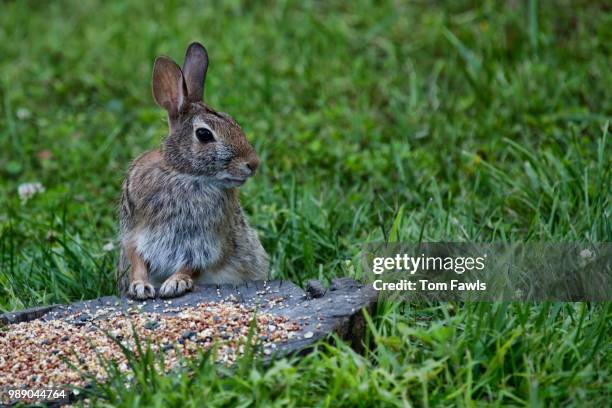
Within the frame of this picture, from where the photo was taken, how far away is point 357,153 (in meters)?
6.70

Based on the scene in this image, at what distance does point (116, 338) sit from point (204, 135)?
1.14m

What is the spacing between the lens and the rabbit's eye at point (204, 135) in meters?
4.79

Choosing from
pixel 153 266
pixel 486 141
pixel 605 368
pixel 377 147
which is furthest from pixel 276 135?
pixel 605 368

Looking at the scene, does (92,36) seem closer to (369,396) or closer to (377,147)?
(377,147)

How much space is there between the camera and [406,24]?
816cm

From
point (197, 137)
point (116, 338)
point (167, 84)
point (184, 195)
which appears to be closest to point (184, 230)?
point (184, 195)

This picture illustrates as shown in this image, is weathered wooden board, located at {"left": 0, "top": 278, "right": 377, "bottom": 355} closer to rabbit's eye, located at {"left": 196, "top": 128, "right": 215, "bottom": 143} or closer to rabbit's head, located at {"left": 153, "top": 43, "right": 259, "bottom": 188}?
rabbit's head, located at {"left": 153, "top": 43, "right": 259, "bottom": 188}

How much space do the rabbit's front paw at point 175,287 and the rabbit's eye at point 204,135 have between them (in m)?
0.67

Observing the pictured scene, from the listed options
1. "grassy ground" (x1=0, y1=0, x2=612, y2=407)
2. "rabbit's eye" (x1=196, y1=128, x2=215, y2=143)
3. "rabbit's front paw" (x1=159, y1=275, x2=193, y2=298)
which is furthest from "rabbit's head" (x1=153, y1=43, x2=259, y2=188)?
"rabbit's front paw" (x1=159, y1=275, x2=193, y2=298)

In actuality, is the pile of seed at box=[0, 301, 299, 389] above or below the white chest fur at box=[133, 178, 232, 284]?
below

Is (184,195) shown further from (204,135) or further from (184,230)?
(204,135)

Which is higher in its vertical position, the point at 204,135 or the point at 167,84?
the point at 167,84

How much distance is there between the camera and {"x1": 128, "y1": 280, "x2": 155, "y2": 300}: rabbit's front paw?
4625 millimetres

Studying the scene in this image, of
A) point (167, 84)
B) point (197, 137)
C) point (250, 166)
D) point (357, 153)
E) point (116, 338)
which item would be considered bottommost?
point (116, 338)
